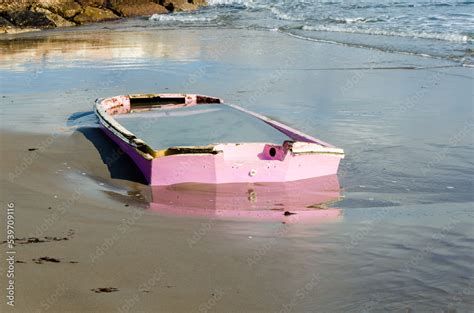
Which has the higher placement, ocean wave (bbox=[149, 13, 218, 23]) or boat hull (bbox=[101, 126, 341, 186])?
boat hull (bbox=[101, 126, 341, 186])

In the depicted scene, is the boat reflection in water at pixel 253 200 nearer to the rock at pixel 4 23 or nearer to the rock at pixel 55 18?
the rock at pixel 4 23

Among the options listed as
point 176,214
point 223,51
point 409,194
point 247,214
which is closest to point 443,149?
point 409,194

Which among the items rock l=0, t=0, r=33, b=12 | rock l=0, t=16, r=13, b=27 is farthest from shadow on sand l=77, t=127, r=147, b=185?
rock l=0, t=0, r=33, b=12

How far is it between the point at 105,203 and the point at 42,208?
50 cm

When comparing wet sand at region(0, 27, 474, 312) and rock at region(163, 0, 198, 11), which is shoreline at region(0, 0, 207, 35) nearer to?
rock at region(163, 0, 198, 11)

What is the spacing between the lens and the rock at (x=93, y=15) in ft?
92.6

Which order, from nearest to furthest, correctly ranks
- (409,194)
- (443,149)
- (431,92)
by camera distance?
(409,194) < (443,149) < (431,92)

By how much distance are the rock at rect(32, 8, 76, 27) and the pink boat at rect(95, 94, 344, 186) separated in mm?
20034

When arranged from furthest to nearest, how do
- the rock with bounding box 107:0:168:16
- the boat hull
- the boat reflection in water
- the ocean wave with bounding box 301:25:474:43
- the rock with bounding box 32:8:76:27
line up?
the rock with bounding box 107:0:168:16 < the rock with bounding box 32:8:76:27 < the ocean wave with bounding box 301:25:474:43 < the boat hull < the boat reflection in water

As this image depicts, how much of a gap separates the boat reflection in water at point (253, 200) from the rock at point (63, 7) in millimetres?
23499

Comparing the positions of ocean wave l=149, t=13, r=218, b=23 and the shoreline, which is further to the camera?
ocean wave l=149, t=13, r=218, b=23

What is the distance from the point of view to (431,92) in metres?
10.4

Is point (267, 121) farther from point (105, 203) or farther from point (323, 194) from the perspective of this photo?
point (105, 203)

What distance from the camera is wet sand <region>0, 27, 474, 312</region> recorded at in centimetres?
370
